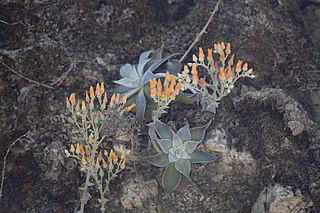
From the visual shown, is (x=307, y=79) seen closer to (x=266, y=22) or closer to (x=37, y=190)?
(x=266, y=22)

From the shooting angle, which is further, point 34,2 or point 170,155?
point 34,2

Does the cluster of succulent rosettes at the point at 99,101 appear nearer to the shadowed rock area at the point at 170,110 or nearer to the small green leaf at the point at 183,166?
the shadowed rock area at the point at 170,110

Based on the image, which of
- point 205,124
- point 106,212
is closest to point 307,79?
point 205,124

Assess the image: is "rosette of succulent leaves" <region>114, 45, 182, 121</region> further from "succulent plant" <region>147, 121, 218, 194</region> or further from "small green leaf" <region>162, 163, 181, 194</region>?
"small green leaf" <region>162, 163, 181, 194</region>

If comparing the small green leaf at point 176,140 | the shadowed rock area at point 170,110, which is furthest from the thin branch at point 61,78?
the small green leaf at point 176,140

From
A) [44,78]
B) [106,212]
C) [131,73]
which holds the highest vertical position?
[131,73]

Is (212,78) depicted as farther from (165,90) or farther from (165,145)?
(165,145)

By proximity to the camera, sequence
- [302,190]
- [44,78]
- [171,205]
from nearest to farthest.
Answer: [302,190] < [171,205] < [44,78]

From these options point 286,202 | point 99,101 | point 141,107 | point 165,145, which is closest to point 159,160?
point 165,145
